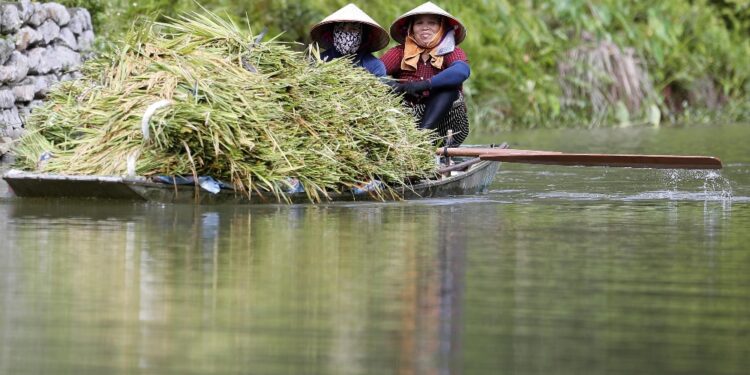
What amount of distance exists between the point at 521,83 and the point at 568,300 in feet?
53.9

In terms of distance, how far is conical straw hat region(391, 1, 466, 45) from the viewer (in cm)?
1254

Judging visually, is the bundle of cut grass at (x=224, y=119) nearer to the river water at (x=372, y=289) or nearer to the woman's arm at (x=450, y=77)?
the river water at (x=372, y=289)

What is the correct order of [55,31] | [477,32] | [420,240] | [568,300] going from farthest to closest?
[477,32] < [55,31] < [420,240] < [568,300]

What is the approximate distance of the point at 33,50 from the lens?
1458cm

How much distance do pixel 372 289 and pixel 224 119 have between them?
11.4ft

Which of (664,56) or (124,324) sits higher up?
(664,56)

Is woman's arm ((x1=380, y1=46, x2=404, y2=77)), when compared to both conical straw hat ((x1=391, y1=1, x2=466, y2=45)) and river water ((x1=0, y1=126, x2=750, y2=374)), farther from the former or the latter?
river water ((x1=0, y1=126, x2=750, y2=374))

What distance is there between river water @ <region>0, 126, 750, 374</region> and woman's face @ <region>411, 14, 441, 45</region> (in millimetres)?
2557

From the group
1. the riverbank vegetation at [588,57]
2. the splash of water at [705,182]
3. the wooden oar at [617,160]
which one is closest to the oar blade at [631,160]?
the wooden oar at [617,160]

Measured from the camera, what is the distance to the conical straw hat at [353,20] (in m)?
12.4

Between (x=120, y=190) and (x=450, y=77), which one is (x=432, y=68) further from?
(x=120, y=190)

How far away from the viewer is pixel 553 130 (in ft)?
73.4

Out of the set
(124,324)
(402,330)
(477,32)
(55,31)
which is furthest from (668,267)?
(477,32)

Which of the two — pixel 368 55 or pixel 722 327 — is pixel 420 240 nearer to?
pixel 722 327
